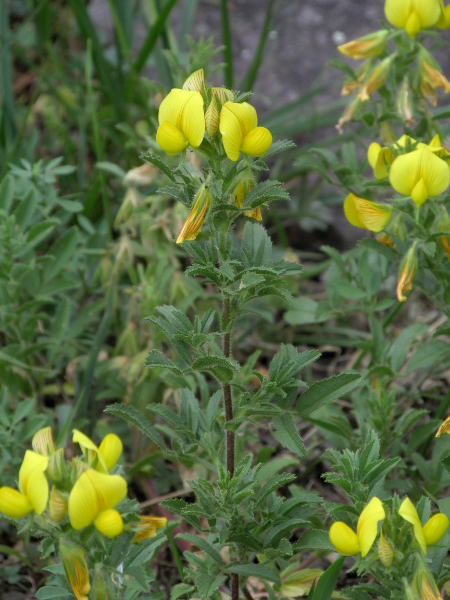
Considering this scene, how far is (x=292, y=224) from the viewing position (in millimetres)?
3562

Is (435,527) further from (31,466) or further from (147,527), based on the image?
(31,466)

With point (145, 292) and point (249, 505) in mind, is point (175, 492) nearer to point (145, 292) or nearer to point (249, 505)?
point (145, 292)

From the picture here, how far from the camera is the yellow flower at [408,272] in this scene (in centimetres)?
191

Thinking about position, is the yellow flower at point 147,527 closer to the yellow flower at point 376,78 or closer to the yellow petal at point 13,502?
the yellow petal at point 13,502

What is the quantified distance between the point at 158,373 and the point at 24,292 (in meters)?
0.59

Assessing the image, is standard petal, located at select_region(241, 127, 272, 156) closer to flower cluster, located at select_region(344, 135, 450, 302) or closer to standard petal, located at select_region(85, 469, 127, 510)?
flower cluster, located at select_region(344, 135, 450, 302)

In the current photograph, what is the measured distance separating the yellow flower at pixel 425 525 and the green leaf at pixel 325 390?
0.35m

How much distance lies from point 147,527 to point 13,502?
0.31 m

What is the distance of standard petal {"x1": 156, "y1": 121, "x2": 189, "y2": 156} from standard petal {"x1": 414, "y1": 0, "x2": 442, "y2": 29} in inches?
39.7

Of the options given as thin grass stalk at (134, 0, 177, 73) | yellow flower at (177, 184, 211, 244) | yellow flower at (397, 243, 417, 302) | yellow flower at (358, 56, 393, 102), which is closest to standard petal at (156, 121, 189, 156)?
yellow flower at (177, 184, 211, 244)

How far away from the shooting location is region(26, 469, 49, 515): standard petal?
141 cm

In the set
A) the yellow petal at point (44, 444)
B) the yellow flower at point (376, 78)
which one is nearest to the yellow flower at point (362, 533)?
the yellow petal at point (44, 444)

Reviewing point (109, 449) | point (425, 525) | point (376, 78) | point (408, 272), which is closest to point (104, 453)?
point (109, 449)

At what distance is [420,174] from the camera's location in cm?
182
